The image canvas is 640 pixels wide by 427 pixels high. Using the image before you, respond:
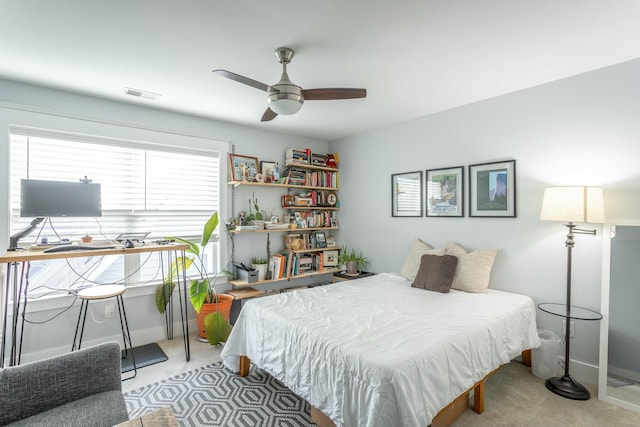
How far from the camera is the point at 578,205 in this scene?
225 centimetres

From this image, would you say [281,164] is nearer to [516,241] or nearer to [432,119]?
[432,119]

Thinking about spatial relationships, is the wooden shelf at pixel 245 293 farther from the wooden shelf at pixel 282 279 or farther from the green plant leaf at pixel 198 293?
the green plant leaf at pixel 198 293

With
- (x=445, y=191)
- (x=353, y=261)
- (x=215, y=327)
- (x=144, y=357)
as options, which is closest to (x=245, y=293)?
(x=215, y=327)

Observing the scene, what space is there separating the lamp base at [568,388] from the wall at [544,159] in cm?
28

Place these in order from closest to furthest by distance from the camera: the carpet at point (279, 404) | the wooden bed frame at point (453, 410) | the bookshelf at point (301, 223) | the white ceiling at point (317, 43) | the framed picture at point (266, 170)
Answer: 1. the white ceiling at point (317, 43)
2. the wooden bed frame at point (453, 410)
3. the carpet at point (279, 404)
4. the bookshelf at point (301, 223)
5. the framed picture at point (266, 170)

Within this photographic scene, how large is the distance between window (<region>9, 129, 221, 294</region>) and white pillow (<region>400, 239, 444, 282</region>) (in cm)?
227

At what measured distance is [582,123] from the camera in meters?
2.50

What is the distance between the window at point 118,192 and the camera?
272 centimetres

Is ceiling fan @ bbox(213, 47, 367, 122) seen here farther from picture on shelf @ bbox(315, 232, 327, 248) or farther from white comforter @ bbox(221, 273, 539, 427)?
picture on shelf @ bbox(315, 232, 327, 248)

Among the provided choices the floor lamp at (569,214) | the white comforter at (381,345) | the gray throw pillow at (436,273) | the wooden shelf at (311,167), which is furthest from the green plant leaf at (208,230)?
the floor lamp at (569,214)

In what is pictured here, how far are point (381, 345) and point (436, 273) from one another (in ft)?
4.87

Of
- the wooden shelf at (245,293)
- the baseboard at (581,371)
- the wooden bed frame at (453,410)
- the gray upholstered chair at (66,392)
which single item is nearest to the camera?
the gray upholstered chair at (66,392)

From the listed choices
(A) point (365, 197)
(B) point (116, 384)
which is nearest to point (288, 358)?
(B) point (116, 384)

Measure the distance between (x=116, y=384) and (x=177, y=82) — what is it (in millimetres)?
2264
